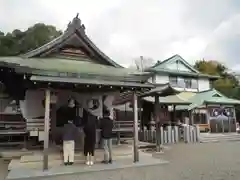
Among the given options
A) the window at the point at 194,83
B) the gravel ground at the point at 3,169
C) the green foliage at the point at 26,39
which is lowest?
the gravel ground at the point at 3,169

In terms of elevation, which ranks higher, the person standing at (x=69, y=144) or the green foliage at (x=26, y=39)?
the green foliage at (x=26, y=39)

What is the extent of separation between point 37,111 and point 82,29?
4492 mm

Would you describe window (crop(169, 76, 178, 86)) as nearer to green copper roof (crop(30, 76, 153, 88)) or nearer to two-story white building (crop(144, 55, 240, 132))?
two-story white building (crop(144, 55, 240, 132))

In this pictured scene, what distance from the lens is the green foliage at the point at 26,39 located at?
94.5 feet

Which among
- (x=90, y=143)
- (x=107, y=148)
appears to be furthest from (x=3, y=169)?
(x=107, y=148)

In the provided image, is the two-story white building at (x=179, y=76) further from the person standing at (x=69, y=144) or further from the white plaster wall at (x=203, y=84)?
the person standing at (x=69, y=144)

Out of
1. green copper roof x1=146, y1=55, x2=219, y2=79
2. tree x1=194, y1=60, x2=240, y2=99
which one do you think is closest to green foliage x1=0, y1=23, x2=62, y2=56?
green copper roof x1=146, y1=55, x2=219, y2=79

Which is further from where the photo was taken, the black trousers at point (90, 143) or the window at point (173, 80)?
the window at point (173, 80)

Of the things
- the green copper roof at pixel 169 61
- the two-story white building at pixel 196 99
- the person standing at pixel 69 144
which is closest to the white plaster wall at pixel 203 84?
the two-story white building at pixel 196 99

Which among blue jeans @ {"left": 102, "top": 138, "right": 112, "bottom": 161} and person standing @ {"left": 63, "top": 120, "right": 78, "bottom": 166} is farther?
blue jeans @ {"left": 102, "top": 138, "right": 112, "bottom": 161}

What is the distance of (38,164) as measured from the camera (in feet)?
28.8

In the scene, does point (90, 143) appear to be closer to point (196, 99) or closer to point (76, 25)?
point (76, 25)

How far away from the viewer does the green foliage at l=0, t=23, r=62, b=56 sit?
94.5 ft

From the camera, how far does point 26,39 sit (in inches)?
1153
